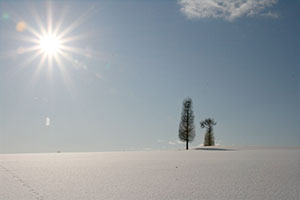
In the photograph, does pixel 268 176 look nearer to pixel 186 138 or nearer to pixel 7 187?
pixel 7 187

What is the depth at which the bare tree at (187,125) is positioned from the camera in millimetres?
38850

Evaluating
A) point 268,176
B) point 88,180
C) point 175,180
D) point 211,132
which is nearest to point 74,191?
point 88,180

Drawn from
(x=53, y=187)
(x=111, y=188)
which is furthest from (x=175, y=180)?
(x=53, y=187)

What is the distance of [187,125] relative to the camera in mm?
39406

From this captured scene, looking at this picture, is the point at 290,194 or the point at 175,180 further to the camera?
the point at 175,180

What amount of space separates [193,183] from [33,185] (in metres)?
3.88

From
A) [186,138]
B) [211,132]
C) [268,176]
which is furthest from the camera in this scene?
[211,132]

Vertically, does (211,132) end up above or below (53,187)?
above

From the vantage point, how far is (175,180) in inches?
242

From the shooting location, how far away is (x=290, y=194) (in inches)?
180

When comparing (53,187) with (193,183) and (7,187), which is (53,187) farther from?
(193,183)

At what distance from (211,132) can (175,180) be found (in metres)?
45.0

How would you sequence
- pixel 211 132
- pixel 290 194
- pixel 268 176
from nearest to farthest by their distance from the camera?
pixel 290 194 < pixel 268 176 < pixel 211 132

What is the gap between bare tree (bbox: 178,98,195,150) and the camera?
38.8 metres
